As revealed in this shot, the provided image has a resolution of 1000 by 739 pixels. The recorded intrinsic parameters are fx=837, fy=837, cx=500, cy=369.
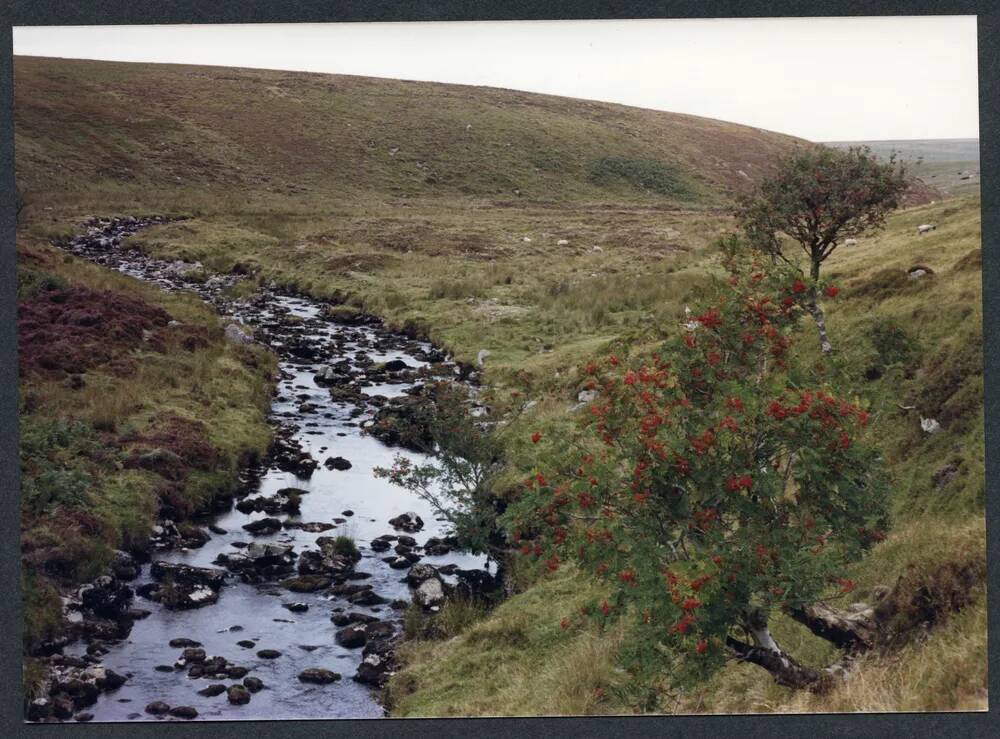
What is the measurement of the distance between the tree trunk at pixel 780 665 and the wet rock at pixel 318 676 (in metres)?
4.77

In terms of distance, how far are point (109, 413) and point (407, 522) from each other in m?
5.32

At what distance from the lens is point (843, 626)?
7191 mm

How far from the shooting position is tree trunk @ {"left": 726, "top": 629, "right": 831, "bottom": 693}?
666 cm

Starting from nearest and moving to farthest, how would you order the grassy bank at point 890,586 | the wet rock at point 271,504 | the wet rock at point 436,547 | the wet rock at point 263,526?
the grassy bank at point 890,586 → the wet rock at point 436,547 → the wet rock at point 263,526 → the wet rock at point 271,504

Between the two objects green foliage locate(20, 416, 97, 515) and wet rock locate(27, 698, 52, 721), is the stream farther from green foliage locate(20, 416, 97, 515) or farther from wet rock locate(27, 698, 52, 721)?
green foliage locate(20, 416, 97, 515)

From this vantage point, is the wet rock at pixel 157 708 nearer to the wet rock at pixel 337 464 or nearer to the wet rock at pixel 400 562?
the wet rock at pixel 400 562

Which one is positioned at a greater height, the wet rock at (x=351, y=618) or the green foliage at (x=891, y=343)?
the green foliage at (x=891, y=343)

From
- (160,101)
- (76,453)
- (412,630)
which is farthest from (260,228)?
(412,630)

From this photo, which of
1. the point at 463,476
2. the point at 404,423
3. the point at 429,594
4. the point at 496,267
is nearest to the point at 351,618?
the point at 429,594

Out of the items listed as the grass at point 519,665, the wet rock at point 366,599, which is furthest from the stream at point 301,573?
the grass at point 519,665

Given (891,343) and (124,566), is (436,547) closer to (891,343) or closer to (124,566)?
(124,566)

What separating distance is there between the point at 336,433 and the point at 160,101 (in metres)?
10.4

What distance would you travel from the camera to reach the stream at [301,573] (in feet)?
30.1

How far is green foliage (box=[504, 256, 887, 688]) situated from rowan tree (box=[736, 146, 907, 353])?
445cm
